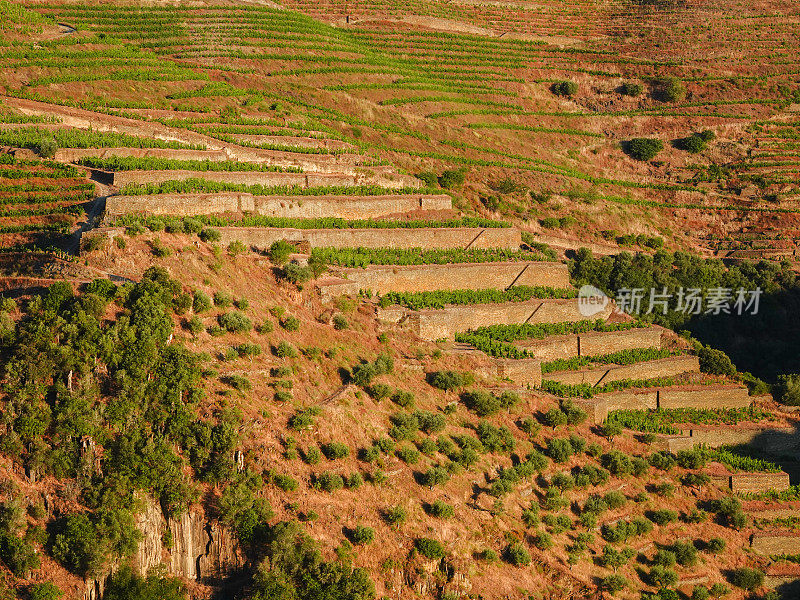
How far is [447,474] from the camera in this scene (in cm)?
3466

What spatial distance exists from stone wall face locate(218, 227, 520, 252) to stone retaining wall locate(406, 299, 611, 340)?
170 inches

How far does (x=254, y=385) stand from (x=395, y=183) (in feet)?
61.0

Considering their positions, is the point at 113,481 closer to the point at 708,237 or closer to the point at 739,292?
the point at 739,292

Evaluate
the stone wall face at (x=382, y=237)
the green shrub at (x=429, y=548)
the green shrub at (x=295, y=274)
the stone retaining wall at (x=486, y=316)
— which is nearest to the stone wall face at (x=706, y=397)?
the stone retaining wall at (x=486, y=316)

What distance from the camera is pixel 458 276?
44.1m

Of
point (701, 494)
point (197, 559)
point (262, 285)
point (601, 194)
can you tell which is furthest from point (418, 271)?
point (601, 194)

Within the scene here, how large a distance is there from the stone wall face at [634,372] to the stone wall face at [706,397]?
1.07m

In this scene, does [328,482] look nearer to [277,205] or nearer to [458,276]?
[458,276]

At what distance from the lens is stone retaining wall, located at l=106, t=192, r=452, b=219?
38750 millimetres

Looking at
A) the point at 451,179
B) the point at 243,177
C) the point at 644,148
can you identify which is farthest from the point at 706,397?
the point at 644,148

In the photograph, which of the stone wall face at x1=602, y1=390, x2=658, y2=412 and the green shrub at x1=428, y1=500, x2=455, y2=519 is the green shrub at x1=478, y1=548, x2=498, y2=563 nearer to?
the green shrub at x1=428, y1=500, x2=455, y2=519

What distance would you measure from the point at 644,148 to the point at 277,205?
33051 mm

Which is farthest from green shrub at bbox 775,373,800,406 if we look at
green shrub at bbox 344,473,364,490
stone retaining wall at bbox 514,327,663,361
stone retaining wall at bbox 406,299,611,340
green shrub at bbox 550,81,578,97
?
green shrub at bbox 550,81,578,97

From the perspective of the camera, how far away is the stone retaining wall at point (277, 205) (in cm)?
3875
